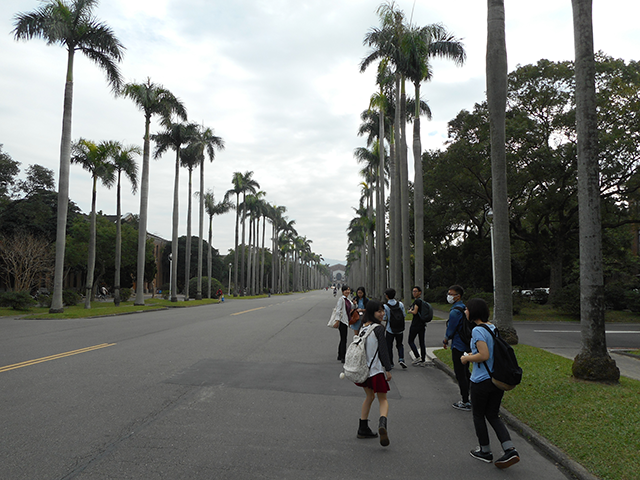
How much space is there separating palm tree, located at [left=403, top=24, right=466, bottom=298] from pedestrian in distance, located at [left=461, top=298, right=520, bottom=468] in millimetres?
19771

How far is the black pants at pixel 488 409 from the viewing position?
445cm

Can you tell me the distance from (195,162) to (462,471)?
44.7 meters

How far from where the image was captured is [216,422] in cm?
560

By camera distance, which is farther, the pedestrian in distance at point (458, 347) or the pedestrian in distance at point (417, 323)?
the pedestrian in distance at point (417, 323)

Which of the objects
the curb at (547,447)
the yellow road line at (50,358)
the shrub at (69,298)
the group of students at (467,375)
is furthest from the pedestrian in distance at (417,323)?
the shrub at (69,298)

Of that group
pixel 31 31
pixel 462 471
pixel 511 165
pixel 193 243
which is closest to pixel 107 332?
pixel 462 471

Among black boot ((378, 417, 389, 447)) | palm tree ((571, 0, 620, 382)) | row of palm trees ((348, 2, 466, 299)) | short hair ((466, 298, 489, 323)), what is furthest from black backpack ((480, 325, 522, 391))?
row of palm trees ((348, 2, 466, 299))

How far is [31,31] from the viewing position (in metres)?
24.2

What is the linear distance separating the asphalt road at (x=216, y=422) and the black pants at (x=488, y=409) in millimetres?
299

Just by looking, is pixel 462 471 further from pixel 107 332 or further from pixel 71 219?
pixel 71 219

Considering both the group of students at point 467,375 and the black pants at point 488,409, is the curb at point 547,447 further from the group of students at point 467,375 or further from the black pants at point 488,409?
the black pants at point 488,409

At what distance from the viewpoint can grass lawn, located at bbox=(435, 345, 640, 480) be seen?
447cm

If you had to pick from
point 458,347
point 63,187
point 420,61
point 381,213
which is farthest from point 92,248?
point 458,347

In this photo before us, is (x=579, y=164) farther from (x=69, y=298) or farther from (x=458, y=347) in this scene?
(x=69, y=298)
